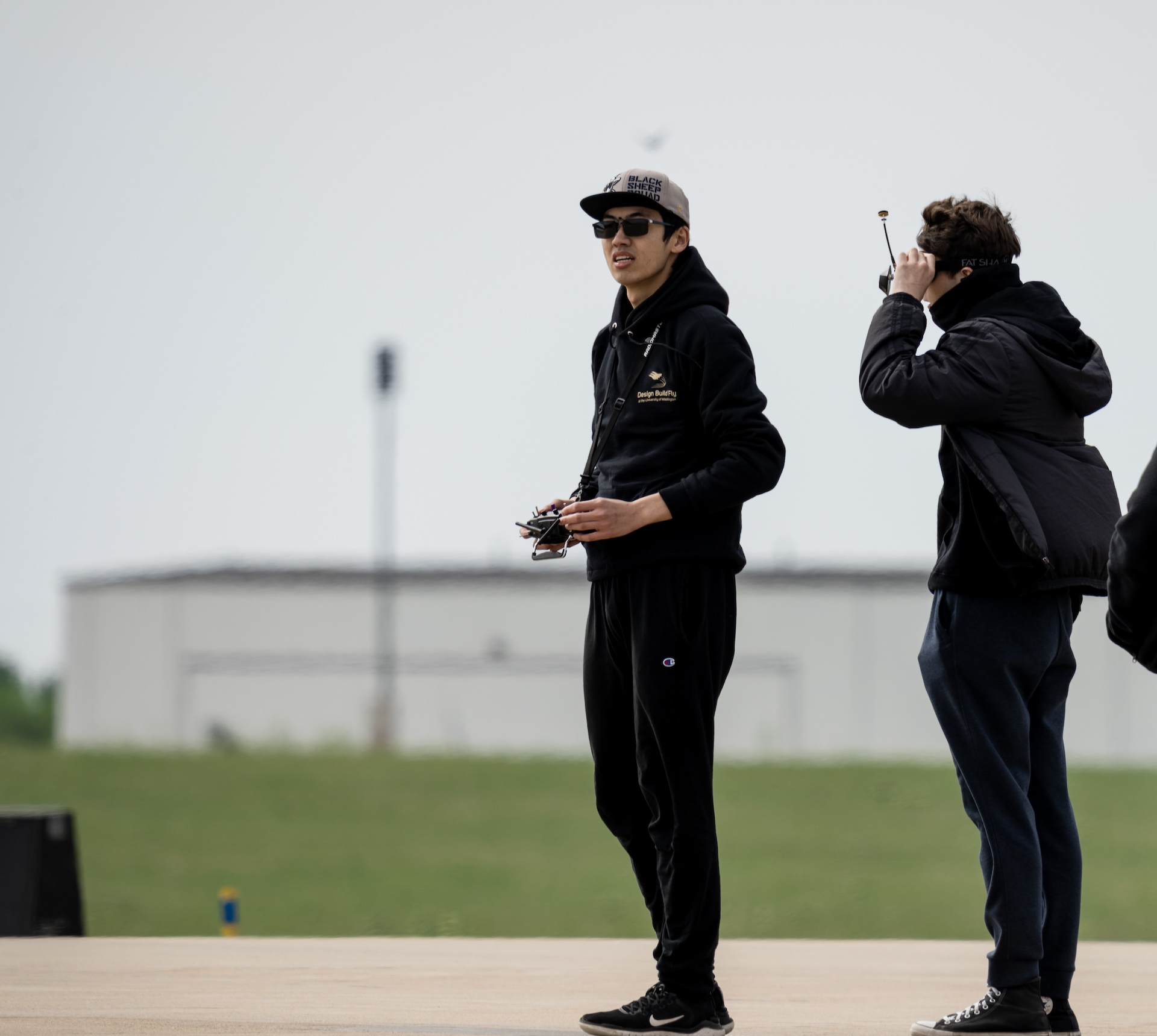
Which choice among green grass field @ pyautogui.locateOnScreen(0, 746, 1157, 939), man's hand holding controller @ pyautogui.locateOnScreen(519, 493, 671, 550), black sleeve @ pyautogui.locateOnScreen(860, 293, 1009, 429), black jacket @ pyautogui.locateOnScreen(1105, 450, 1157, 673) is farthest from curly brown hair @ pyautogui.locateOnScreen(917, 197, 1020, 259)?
green grass field @ pyautogui.locateOnScreen(0, 746, 1157, 939)

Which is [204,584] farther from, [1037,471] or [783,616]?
[1037,471]

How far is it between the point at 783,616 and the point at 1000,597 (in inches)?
1095

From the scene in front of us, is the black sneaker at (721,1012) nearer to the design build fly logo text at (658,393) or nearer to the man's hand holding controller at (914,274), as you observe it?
the design build fly logo text at (658,393)

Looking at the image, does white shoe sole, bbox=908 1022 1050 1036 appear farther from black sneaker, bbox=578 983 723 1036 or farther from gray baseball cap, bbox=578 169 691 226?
gray baseball cap, bbox=578 169 691 226

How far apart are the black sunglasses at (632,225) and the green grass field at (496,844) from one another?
1696cm

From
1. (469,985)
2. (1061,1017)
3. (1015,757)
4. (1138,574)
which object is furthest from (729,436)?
→ (469,985)

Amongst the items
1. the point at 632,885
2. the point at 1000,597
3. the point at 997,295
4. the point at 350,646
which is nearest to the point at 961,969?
the point at 1000,597

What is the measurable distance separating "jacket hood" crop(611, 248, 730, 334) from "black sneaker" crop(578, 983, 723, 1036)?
51.8 inches

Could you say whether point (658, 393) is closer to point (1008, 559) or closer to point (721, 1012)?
point (1008, 559)

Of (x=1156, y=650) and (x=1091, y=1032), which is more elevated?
(x=1156, y=650)

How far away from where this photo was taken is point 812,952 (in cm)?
514

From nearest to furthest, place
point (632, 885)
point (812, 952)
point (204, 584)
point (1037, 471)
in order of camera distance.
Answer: point (1037, 471)
point (812, 952)
point (632, 885)
point (204, 584)

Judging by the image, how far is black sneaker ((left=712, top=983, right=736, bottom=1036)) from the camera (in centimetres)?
320

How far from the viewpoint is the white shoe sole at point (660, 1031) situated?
3113mm
